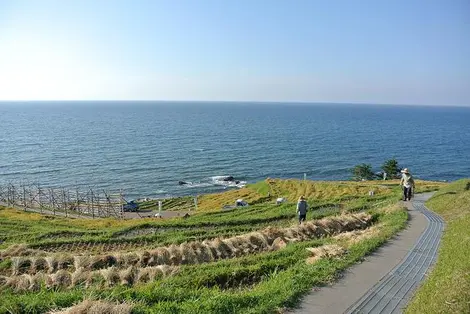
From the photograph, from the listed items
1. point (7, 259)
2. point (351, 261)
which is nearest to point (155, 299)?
point (351, 261)

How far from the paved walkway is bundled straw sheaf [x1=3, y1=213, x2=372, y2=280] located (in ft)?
14.6

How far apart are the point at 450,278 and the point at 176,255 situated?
10.0 metres

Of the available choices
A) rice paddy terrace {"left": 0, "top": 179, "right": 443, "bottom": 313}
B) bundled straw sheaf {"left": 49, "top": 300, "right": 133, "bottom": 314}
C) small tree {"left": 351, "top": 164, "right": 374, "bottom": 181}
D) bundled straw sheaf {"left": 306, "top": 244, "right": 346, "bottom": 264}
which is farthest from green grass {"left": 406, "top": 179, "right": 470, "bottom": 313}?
small tree {"left": 351, "top": 164, "right": 374, "bottom": 181}

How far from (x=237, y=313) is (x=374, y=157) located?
334ft

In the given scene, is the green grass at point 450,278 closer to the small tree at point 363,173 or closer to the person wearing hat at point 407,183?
the person wearing hat at point 407,183

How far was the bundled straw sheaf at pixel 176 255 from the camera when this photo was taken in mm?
15328

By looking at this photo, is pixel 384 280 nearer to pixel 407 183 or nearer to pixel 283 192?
pixel 407 183

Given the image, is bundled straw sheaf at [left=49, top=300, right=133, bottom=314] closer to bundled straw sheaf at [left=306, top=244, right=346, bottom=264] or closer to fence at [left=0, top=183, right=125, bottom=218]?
bundled straw sheaf at [left=306, top=244, right=346, bottom=264]

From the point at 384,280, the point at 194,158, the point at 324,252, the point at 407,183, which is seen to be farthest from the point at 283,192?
the point at 194,158

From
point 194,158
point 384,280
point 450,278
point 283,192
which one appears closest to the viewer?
point 450,278

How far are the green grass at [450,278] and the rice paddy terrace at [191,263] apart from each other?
8.01 feet

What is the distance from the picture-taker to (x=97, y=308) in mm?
8453

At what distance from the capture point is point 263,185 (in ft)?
177

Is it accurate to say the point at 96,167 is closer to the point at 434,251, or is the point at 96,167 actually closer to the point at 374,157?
the point at 374,157
